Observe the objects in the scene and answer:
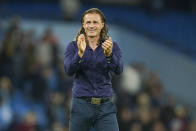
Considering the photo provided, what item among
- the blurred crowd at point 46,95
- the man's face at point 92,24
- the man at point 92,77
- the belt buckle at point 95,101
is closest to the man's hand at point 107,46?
the man at point 92,77

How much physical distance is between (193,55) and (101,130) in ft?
42.0

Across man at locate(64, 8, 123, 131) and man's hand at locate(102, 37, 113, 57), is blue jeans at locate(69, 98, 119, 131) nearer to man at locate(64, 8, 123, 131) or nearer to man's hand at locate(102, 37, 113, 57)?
man at locate(64, 8, 123, 131)

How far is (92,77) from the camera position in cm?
619

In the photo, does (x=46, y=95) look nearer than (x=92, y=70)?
No

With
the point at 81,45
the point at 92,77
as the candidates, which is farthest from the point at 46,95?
the point at 81,45

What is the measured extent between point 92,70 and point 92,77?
0.07 meters

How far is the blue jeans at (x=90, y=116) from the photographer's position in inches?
241

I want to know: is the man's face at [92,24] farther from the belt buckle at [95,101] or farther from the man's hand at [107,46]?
the belt buckle at [95,101]

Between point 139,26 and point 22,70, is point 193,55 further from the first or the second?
point 22,70

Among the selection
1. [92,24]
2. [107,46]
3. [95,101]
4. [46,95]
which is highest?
[92,24]

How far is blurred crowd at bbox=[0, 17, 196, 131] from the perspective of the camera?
12.6m

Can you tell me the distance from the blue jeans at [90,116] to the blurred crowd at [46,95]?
584cm

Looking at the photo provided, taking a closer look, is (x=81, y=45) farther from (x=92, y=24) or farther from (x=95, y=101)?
(x=95, y=101)

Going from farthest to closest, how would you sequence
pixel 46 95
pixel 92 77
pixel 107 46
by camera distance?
pixel 46 95 < pixel 92 77 < pixel 107 46
